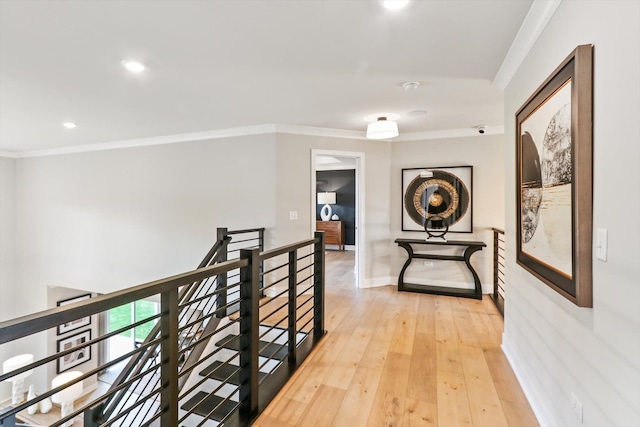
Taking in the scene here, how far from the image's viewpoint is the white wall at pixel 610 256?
999mm

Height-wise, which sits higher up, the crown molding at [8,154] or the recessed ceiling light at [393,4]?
the crown molding at [8,154]

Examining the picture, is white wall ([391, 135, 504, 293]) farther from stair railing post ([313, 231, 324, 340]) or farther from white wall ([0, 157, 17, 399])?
white wall ([0, 157, 17, 399])

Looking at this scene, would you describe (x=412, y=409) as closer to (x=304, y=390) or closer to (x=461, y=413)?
(x=461, y=413)

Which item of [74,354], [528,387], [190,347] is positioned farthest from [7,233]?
[528,387]

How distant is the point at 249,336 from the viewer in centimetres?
186

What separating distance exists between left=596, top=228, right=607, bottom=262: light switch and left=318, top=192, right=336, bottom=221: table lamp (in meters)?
7.33

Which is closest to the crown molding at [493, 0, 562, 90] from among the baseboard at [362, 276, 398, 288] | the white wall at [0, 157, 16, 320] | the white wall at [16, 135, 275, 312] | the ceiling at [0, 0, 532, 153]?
the ceiling at [0, 0, 532, 153]

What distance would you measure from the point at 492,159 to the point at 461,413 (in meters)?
3.49

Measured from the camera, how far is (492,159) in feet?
14.0

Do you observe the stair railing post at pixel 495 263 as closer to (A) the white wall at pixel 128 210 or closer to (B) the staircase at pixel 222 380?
(B) the staircase at pixel 222 380

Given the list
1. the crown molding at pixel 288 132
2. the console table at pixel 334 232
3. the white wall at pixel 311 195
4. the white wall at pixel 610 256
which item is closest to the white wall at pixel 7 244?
the crown molding at pixel 288 132

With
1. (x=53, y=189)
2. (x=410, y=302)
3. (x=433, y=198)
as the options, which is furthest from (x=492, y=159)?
(x=53, y=189)

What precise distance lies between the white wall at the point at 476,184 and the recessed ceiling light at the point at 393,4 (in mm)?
3061

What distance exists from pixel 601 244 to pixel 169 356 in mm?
1804
